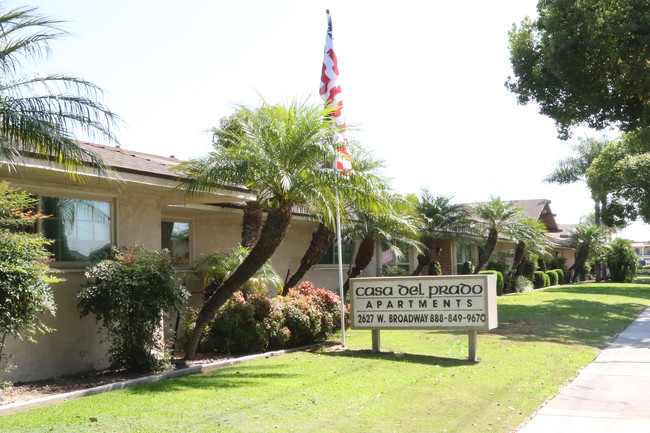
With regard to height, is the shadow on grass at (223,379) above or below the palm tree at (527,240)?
below

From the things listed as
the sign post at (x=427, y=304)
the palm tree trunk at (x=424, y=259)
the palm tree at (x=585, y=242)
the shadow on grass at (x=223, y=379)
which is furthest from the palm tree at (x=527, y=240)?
the shadow on grass at (x=223, y=379)

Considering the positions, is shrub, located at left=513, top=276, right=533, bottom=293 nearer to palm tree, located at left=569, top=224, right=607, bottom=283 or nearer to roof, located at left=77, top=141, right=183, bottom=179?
palm tree, located at left=569, top=224, right=607, bottom=283

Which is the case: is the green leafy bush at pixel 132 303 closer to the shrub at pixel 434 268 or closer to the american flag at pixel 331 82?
the american flag at pixel 331 82

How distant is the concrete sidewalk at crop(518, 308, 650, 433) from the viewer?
7324mm

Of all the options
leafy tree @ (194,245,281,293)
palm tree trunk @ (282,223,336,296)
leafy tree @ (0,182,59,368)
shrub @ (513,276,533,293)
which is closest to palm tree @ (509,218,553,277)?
shrub @ (513,276,533,293)

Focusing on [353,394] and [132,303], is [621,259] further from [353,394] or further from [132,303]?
[132,303]

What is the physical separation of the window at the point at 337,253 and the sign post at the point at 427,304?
8275 mm

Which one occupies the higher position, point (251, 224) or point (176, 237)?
point (251, 224)

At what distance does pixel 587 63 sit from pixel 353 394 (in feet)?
52.2

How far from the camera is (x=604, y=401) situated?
8586 millimetres

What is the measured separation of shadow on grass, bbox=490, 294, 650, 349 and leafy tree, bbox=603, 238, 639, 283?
23093mm

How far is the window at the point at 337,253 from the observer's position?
73.3ft

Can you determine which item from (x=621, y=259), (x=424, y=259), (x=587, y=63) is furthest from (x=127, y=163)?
(x=621, y=259)

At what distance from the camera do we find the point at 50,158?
889cm
